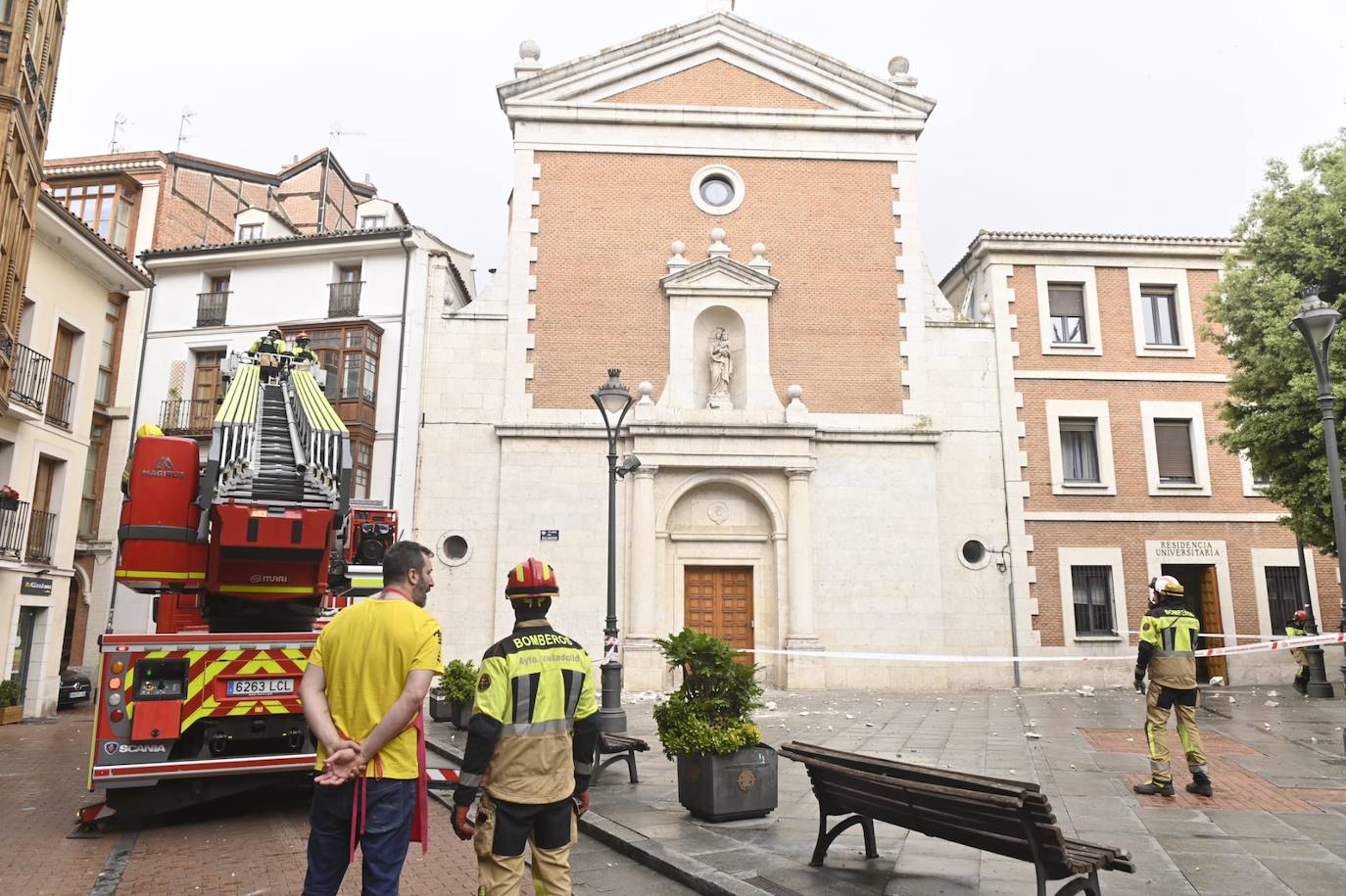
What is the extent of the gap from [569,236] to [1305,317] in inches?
554

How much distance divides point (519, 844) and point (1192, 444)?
20947 mm

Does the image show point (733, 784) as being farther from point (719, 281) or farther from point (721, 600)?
point (719, 281)

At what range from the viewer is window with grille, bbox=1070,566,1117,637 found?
65.0 feet

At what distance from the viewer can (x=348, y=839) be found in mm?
3965

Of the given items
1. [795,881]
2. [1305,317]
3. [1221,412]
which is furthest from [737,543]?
[795,881]

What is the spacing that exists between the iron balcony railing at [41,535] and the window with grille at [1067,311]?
21.1 m

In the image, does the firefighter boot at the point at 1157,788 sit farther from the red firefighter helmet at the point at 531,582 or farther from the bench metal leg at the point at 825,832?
the red firefighter helmet at the point at 531,582

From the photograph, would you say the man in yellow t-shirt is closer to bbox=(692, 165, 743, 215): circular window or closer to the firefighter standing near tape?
bbox=(692, 165, 743, 215): circular window

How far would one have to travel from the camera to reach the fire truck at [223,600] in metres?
7.14

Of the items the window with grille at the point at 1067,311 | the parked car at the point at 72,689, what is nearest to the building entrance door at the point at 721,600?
the window with grille at the point at 1067,311

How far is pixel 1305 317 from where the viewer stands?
10.4 metres

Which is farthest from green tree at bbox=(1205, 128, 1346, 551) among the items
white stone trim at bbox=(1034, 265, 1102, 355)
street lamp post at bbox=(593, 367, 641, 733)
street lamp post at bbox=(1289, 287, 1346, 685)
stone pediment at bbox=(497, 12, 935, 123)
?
street lamp post at bbox=(593, 367, 641, 733)

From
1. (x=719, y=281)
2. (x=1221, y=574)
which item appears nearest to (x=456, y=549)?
(x=719, y=281)

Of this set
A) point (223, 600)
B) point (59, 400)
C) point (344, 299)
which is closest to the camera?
point (223, 600)
